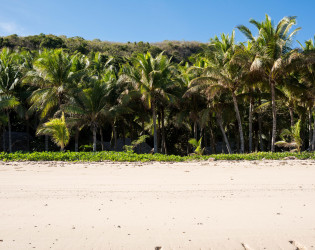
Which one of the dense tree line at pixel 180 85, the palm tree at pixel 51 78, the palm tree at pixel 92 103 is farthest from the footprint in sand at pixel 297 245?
the palm tree at pixel 51 78

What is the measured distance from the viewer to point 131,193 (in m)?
5.67

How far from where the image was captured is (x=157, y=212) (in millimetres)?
4473

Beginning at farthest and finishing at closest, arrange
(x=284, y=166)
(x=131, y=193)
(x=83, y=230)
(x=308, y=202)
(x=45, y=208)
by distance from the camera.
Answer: (x=284, y=166), (x=131, y=193), (x=308, y=202), (x=45, y=208), (x=83, y=230)

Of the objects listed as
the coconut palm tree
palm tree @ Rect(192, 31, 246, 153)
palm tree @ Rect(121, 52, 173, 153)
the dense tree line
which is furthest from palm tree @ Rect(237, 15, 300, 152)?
the coconut palm tree

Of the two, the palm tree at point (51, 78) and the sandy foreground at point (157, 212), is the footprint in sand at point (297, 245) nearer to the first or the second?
the sandy foreground at point (157, 212)

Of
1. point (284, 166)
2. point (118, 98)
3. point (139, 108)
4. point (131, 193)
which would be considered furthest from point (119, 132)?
point (131, 193)

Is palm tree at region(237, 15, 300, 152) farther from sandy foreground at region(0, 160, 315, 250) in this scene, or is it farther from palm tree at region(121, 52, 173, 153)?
sandy foreground at region(0, 160, 315, 250)

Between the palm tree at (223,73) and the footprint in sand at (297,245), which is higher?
the palm tree at (223,73)

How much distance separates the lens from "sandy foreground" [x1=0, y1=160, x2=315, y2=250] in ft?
11.5

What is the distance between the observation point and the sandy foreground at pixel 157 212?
3.49 m

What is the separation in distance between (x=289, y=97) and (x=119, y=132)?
14.3 metres

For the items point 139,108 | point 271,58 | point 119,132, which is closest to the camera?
point 271,58

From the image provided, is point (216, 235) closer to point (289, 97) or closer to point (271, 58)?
point (271, 58)

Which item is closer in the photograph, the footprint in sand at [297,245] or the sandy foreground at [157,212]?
the footprint in sand at [297,245]
